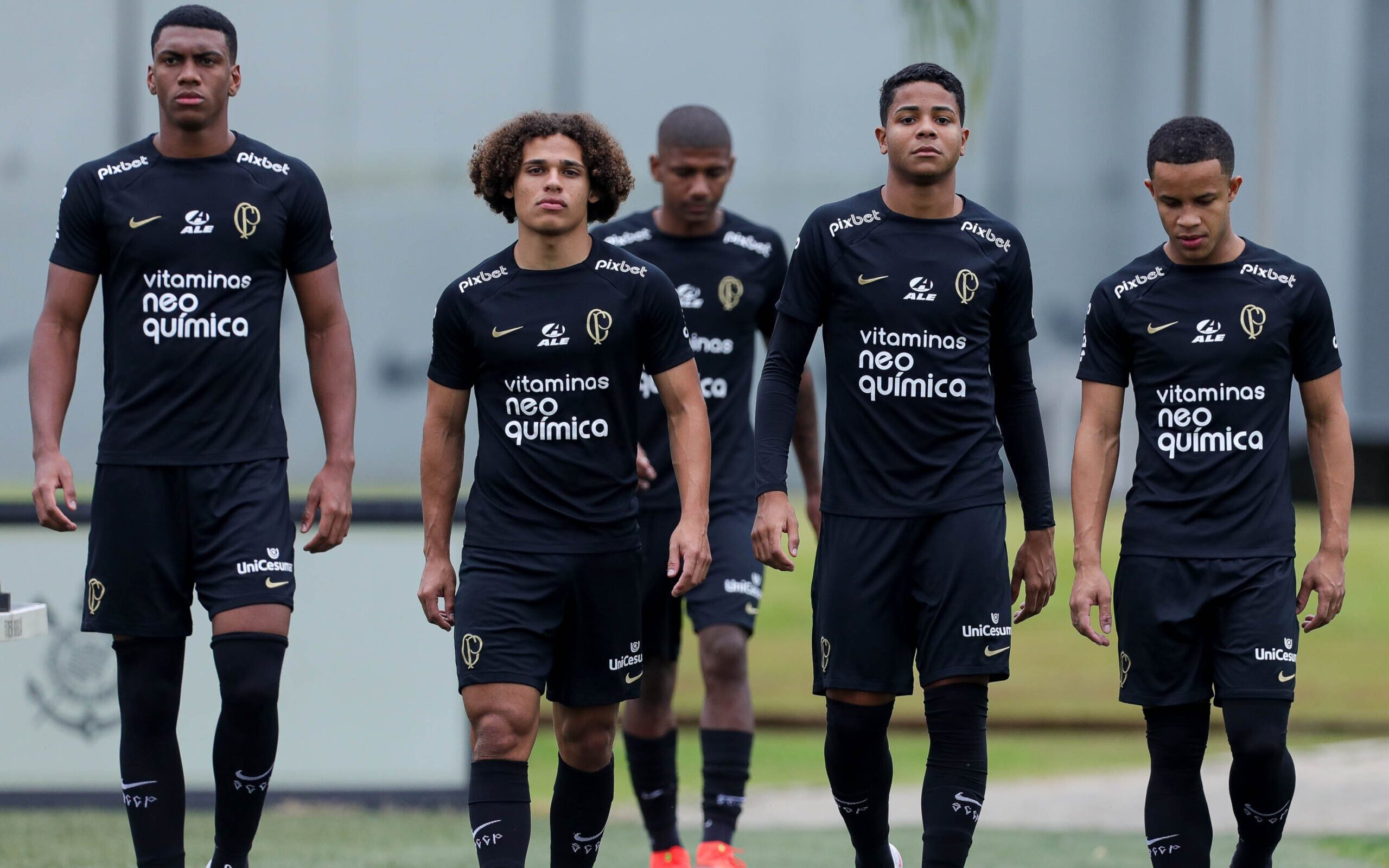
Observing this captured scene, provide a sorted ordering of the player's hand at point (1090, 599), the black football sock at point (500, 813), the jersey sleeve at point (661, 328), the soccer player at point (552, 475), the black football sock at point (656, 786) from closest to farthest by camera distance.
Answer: the black football sock at point (500, 813) < the soccer player at point (552, 475) < the player's hand at point (1090, 599) < the jersey sleeve at point (661, 328) < the black football sock at point (656, 786)

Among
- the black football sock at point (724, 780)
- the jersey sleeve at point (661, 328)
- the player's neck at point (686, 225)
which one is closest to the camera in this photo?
the jersey sleeve at point (661, 328)

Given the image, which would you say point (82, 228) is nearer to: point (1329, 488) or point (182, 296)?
point (182, 296)

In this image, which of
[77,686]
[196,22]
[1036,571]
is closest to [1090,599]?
[1036,571]

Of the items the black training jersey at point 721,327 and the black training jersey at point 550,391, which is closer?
the black training jersey at point 550,391

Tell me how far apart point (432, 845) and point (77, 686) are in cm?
190

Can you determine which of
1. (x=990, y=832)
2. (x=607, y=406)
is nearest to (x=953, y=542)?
(x=607, y=406)

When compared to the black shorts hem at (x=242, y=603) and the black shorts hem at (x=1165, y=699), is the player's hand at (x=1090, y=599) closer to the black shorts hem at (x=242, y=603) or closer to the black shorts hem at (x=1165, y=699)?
the black shorts hem at (x=1165, y=699)

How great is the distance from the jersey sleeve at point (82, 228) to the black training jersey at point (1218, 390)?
112 inches

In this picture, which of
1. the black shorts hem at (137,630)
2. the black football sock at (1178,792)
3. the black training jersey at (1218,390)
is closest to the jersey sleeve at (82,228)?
the black shorts hem at (137,630)

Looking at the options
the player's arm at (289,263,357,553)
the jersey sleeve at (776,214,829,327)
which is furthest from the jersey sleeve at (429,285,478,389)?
the jersey sleeve at (776,214,829,327)

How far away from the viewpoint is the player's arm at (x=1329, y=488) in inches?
215

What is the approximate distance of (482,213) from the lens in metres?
11.4

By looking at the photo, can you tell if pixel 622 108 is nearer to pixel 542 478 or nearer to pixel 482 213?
pixel 482 213

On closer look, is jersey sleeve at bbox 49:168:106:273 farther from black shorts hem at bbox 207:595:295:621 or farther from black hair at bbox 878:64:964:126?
black hair at bbox 878:64:964:126
